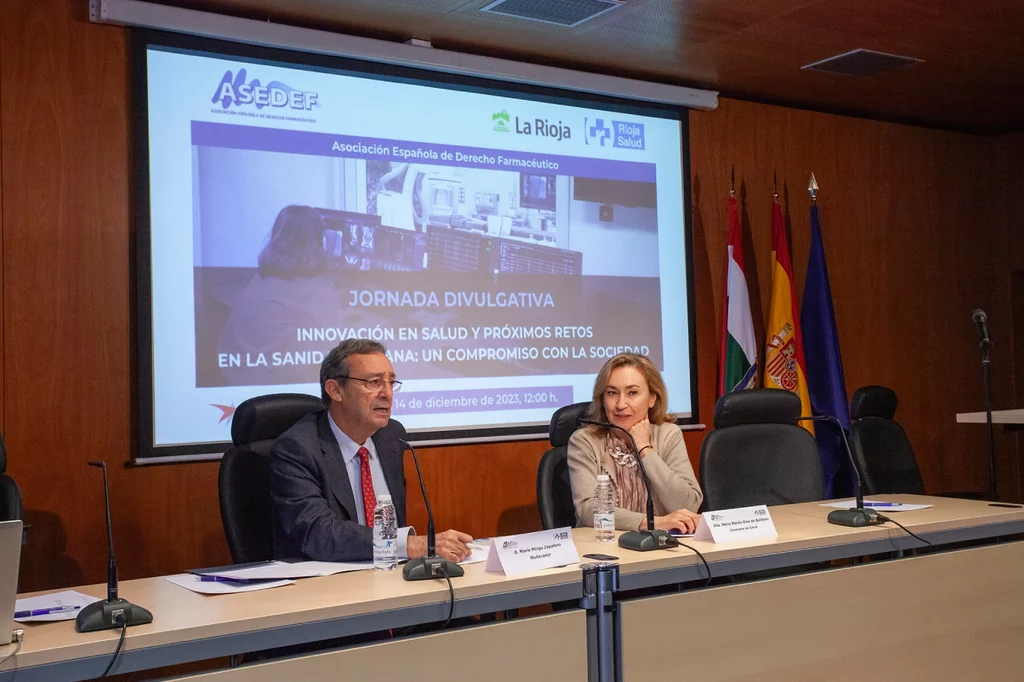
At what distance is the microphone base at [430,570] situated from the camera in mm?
2189

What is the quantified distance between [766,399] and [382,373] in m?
1.53

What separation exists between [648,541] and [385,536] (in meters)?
0.65

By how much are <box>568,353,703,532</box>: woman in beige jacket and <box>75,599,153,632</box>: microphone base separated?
1557mm

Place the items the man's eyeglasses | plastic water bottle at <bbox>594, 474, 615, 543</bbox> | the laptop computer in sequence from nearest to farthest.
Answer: the laptop computer, plastic water bottle at <bbox>594, 474, 615, 543</bbox>, the man's eyeglasses

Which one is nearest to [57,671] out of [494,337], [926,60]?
[494,337]

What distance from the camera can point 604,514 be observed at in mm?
2734

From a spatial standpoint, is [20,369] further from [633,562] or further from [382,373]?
[633,562]

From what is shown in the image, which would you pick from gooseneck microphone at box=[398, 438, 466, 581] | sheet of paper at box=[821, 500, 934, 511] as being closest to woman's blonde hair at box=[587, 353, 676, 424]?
sheet of paper at box=[821, 500, 934, 511]

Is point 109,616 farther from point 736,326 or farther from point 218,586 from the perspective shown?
point 736,326

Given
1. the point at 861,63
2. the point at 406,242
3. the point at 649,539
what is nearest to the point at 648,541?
the point at 649,539

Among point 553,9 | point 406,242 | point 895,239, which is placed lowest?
point 406,242

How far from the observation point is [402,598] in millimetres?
2025

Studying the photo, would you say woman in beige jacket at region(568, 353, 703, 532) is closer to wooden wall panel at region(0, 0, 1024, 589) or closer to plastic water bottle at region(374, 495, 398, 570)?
plastic water bottle at region(374, 495, 398, 570)

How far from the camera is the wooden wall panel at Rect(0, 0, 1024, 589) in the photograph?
3.57 m
